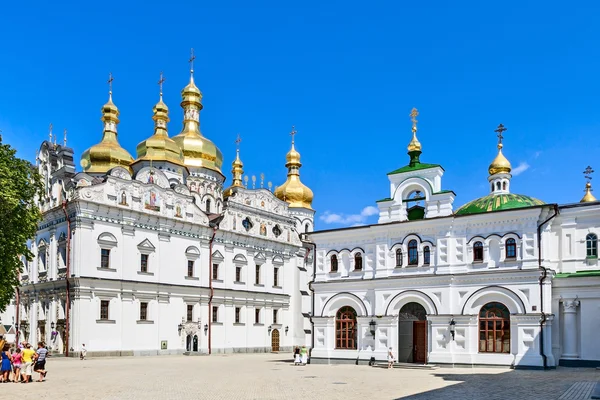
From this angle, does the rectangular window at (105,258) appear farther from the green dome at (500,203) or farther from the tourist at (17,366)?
the green dome at (500,203)

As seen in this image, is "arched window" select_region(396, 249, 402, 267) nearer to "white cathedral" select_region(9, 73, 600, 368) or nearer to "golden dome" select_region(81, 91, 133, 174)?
"white cathedral" select_region(9, 73, 600, 368)

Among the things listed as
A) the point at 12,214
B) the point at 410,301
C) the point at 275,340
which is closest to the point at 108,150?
the point at 275,340

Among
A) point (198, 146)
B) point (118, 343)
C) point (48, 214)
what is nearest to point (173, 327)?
point (118, 343)

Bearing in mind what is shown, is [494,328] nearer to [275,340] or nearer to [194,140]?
[275,340]

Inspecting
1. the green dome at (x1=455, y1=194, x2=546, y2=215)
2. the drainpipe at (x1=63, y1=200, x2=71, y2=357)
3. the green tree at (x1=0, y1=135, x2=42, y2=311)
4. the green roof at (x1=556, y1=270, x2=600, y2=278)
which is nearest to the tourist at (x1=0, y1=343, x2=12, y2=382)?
the green tree at (x1=0, y1=135, x2=42, y2=311)

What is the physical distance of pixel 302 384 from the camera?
22.1m

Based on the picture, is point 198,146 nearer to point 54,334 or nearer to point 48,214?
point 48,214

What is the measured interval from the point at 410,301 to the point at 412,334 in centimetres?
179

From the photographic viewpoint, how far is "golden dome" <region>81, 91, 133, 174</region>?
1955 inches

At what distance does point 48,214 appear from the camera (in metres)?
44.0

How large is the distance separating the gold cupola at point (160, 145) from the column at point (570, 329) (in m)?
33.3

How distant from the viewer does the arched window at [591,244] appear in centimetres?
3034

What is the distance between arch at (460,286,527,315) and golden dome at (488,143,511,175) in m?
9.33

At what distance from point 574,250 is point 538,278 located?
9.92 feet
